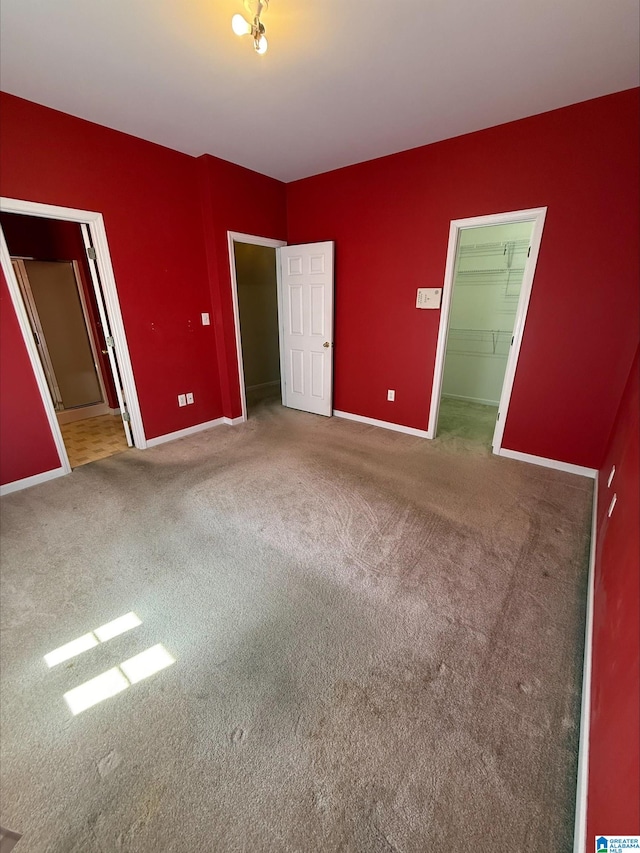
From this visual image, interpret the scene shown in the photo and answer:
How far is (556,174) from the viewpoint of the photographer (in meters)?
2.49

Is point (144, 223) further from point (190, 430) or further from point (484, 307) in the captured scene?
point (484, 307)

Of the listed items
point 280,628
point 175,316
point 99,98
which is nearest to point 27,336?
point 175,316

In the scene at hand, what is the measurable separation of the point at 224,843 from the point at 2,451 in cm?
290

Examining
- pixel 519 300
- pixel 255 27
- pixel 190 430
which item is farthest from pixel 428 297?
pixel 190 430

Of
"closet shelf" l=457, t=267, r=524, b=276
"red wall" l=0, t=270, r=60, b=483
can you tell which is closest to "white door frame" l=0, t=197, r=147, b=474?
"red wall" l=0, t=270, r=60, b=483

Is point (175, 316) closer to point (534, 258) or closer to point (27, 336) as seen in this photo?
point (27, 336)

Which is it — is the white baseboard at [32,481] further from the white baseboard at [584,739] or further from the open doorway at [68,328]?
the white baseboard at [584,739]

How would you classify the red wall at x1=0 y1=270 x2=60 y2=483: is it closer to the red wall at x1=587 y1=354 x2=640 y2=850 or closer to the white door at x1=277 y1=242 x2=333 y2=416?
the white door at x1=277 y1=242 x2=333 y2=416

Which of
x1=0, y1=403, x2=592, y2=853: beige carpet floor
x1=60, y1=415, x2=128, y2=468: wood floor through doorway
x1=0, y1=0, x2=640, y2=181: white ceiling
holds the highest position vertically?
x1=0, y1=0, x2=640, y2=181: white ceiling

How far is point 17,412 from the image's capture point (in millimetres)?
2596

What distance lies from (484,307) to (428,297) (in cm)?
170

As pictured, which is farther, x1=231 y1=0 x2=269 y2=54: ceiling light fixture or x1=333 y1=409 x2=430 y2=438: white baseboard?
x1=333 y1=409 x2=430 y2=438: white baseboard

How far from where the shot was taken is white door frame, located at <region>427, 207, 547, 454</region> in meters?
2.67

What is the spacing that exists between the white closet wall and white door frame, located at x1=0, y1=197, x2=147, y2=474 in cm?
377
